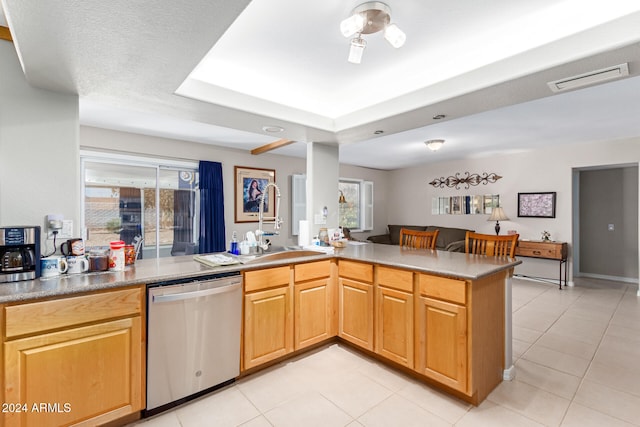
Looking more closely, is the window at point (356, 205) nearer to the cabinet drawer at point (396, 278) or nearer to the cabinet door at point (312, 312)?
the cabinet door at point (312, 312)

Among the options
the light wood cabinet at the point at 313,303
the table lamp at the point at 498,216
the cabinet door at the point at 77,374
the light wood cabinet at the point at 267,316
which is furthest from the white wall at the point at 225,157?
the table lamp at the point at 498,216

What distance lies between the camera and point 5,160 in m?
1.84

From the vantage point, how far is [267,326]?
2373 millimetres

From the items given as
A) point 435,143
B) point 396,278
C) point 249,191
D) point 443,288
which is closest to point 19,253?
point 396,278

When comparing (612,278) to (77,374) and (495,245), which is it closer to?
(495,245)

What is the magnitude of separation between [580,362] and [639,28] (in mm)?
2508

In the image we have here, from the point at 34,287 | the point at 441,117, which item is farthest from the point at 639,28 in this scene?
the point at 34,287

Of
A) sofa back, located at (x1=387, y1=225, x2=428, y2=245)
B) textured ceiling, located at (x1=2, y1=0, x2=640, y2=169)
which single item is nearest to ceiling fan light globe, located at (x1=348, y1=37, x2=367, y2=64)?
textured ceiling, located at (x1=2, y1=0, x2=640, y2=169)

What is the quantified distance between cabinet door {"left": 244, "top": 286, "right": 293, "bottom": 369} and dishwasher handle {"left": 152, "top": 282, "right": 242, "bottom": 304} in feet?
0.55

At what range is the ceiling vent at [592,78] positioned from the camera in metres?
1.71

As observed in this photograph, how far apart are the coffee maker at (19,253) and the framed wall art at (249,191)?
3.61 metres

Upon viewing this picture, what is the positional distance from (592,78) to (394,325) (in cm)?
207

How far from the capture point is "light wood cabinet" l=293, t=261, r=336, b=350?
101 inches

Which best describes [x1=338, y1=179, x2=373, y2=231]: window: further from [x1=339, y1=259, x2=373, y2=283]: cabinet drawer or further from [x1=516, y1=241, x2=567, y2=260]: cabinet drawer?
[x1=339, y1=259, x2=373, y2=283]: cabinet drawer
